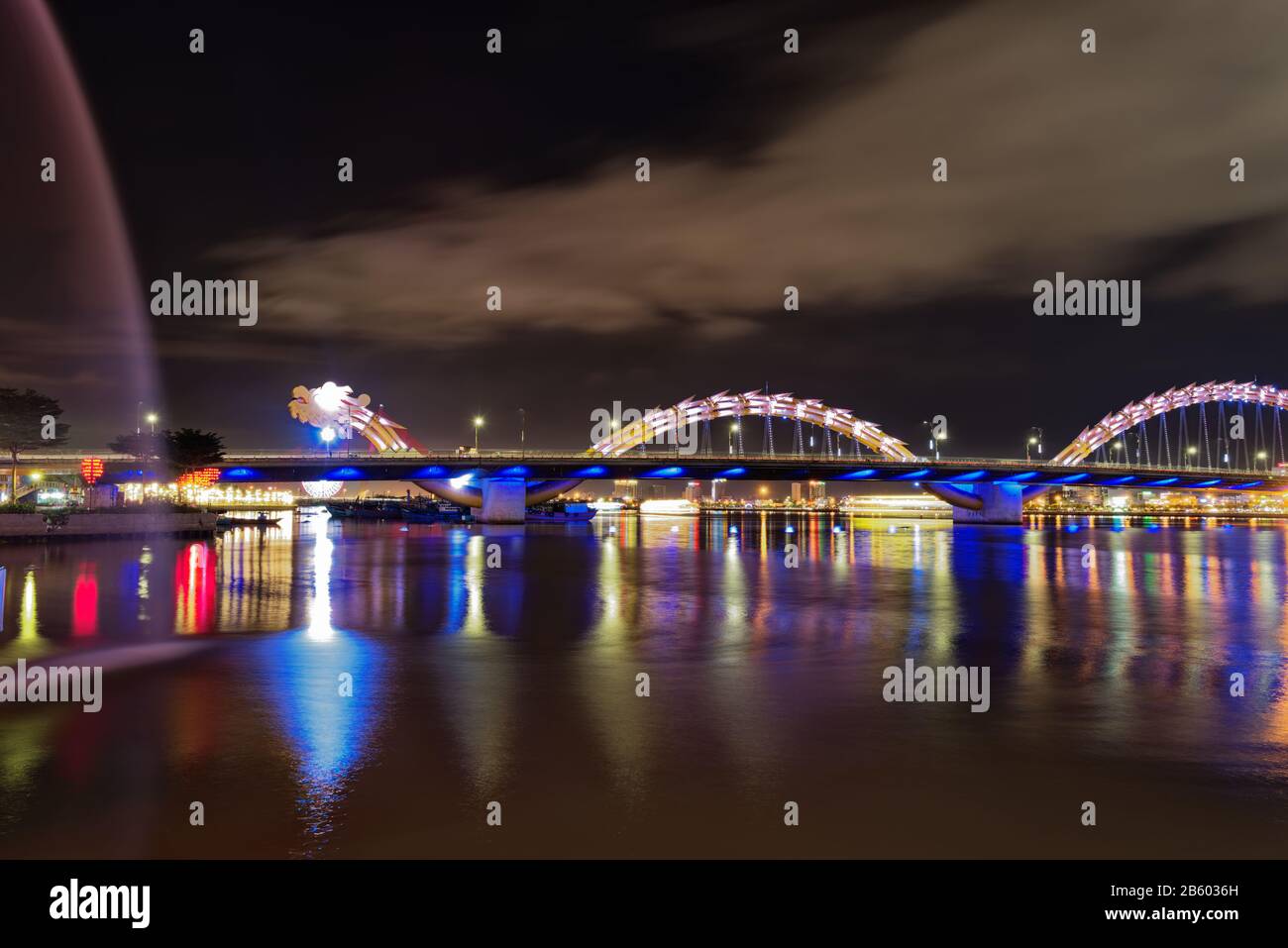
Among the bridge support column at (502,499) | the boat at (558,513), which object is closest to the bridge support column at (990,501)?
the boat at (558,513)

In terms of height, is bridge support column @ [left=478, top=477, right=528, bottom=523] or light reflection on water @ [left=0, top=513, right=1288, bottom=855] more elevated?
bridge support column @ [left=478, top=477, right=528, bottom=523]

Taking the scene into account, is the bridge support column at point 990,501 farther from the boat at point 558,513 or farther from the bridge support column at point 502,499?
the bridge support column at point 502,499

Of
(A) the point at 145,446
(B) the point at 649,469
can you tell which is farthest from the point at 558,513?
(A) the point at 145,446

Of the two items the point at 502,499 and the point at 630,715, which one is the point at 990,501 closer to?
the point at 502,499

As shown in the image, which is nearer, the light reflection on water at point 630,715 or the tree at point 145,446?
the light reflection on water at point 630,715

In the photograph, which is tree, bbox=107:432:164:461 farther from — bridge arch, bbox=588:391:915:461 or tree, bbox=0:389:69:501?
bridge arch, bbox=588:391:915:461

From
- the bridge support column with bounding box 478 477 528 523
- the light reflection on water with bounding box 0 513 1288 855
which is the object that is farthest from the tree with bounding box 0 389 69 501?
the light reflection on water with bounding box 0 513 1288 855
